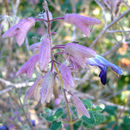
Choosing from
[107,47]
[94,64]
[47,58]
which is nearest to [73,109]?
[94,64]

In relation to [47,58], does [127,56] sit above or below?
below

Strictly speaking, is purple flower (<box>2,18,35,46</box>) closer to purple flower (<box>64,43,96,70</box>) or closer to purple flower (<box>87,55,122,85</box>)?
purple flower (<box>64,43,96,70</box>)

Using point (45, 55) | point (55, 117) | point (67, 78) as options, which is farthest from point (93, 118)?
point (45, 55)

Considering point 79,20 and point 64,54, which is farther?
point 64,54

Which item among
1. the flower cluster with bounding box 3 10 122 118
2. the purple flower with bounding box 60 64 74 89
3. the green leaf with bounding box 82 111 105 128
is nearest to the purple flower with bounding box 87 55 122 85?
the flower cluster with bounding box 3 10 122 118

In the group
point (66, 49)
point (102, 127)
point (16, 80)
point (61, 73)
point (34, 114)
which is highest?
point (66, 49)

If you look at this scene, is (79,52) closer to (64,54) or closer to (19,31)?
(64,54)

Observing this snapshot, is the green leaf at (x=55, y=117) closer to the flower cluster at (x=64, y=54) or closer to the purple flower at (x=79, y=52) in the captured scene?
Answer: the flower cluster at (x=64, y=54)

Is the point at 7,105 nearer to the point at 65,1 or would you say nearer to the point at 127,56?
the point at 127,56
